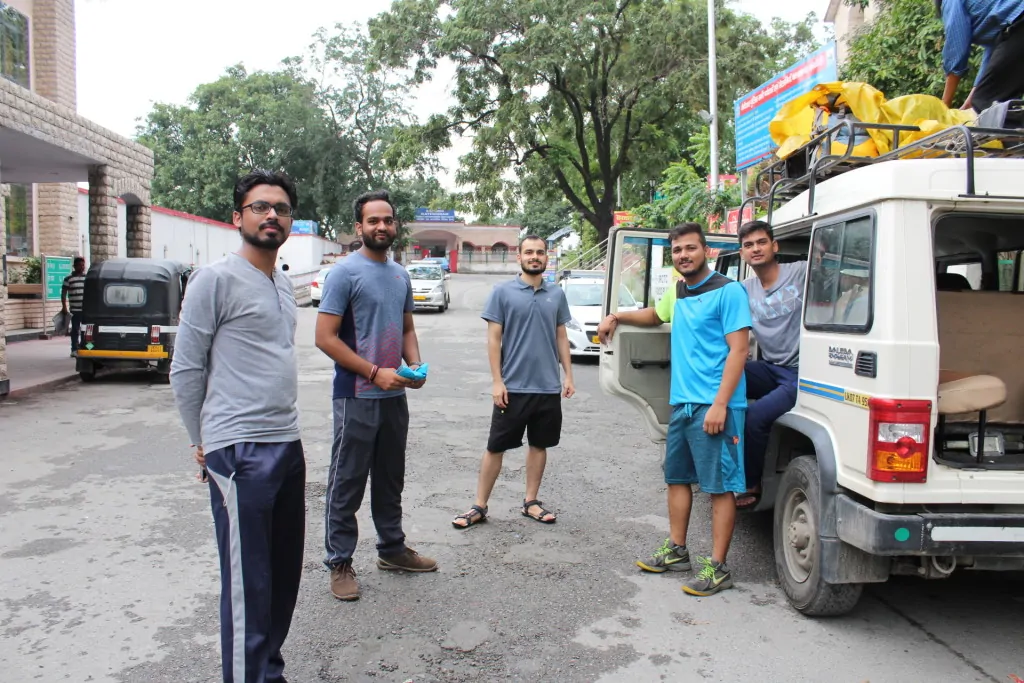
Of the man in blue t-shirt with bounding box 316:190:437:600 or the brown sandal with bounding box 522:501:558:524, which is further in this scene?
the brown sandal with bounding box 522:501:558:524

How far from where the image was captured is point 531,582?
13.8 feet

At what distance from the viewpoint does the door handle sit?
5211 millimetres

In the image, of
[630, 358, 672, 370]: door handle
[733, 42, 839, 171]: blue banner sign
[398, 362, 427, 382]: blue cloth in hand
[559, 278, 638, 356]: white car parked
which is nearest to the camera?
[398, 362, 427, 382]: blue cloth in hand

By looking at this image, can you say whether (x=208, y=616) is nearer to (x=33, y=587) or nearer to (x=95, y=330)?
(x=33, y=587)

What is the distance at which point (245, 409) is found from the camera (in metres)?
2.72

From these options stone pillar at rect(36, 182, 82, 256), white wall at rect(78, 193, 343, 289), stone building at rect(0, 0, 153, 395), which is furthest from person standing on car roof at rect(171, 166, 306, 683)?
white wall at rect(78, 193, 343, 289)

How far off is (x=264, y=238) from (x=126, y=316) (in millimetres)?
9624

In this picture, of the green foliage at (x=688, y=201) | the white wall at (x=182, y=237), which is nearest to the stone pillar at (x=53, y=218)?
the white wall at (x=182, y=237)

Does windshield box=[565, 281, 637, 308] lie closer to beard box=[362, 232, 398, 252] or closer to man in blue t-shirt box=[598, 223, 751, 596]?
man in blue t-shirt box=[598, 223, 751, 596]

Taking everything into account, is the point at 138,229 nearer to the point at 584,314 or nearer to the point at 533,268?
the point at 584,314

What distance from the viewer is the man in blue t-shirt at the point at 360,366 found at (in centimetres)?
389

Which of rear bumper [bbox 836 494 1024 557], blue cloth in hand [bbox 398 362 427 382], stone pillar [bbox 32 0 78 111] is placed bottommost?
rear bumper [bbox 836 494 1024 557]

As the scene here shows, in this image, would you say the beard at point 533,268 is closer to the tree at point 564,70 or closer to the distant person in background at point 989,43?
the distant person in background at point 989,43

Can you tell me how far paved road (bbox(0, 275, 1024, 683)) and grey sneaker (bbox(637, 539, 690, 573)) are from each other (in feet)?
0.25
